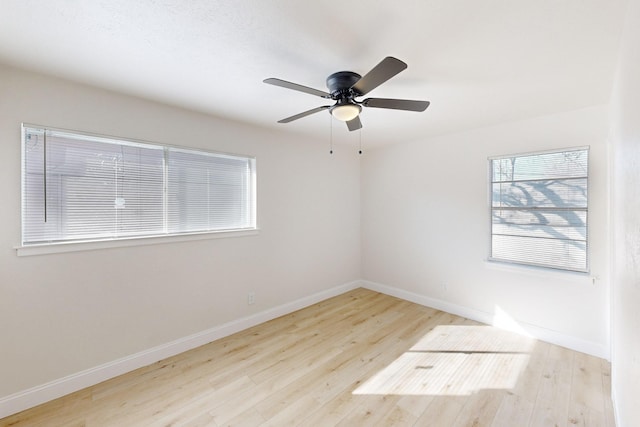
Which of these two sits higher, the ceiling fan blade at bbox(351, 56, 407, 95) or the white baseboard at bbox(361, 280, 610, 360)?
the ceiling fan blade at bbox(351, 56, 407, 95)

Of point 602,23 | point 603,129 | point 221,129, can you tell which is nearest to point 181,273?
point 221,129

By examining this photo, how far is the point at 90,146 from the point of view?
7.43 feet

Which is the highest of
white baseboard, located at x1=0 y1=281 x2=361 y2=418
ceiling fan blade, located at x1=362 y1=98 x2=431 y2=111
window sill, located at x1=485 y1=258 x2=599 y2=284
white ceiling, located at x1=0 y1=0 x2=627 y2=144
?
white ceiling, located at x1=0 y1=0 x2=627 y2=144

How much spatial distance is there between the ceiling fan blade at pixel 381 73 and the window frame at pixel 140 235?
1878 millimetres

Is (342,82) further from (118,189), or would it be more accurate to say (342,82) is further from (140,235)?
(140,235)

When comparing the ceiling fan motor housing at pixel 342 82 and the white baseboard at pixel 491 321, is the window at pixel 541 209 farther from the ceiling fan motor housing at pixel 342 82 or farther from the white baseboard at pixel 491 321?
the ceiling fan motor housing at pixel 342 82

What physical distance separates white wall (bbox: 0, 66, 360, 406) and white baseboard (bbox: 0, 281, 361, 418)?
5cm

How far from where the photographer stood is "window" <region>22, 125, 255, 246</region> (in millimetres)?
2053

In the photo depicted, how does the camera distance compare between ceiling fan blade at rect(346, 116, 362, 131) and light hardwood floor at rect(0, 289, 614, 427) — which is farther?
ceiling fan blade at rect(346, 116, 362, 131)

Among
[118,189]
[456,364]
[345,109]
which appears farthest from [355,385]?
[118,189]

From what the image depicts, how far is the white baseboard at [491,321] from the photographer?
8.63 ft

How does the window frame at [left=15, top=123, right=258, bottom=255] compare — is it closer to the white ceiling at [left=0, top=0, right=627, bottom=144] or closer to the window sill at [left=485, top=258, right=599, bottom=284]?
the white ceiling at [left=0, top=0, right=627, bottom=144]

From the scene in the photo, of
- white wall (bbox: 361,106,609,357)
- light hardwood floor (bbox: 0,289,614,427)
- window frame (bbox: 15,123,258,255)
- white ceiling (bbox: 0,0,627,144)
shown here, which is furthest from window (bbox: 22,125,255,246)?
white wall (bbox: 361,106,609,357)

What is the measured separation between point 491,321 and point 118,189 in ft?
13.9
